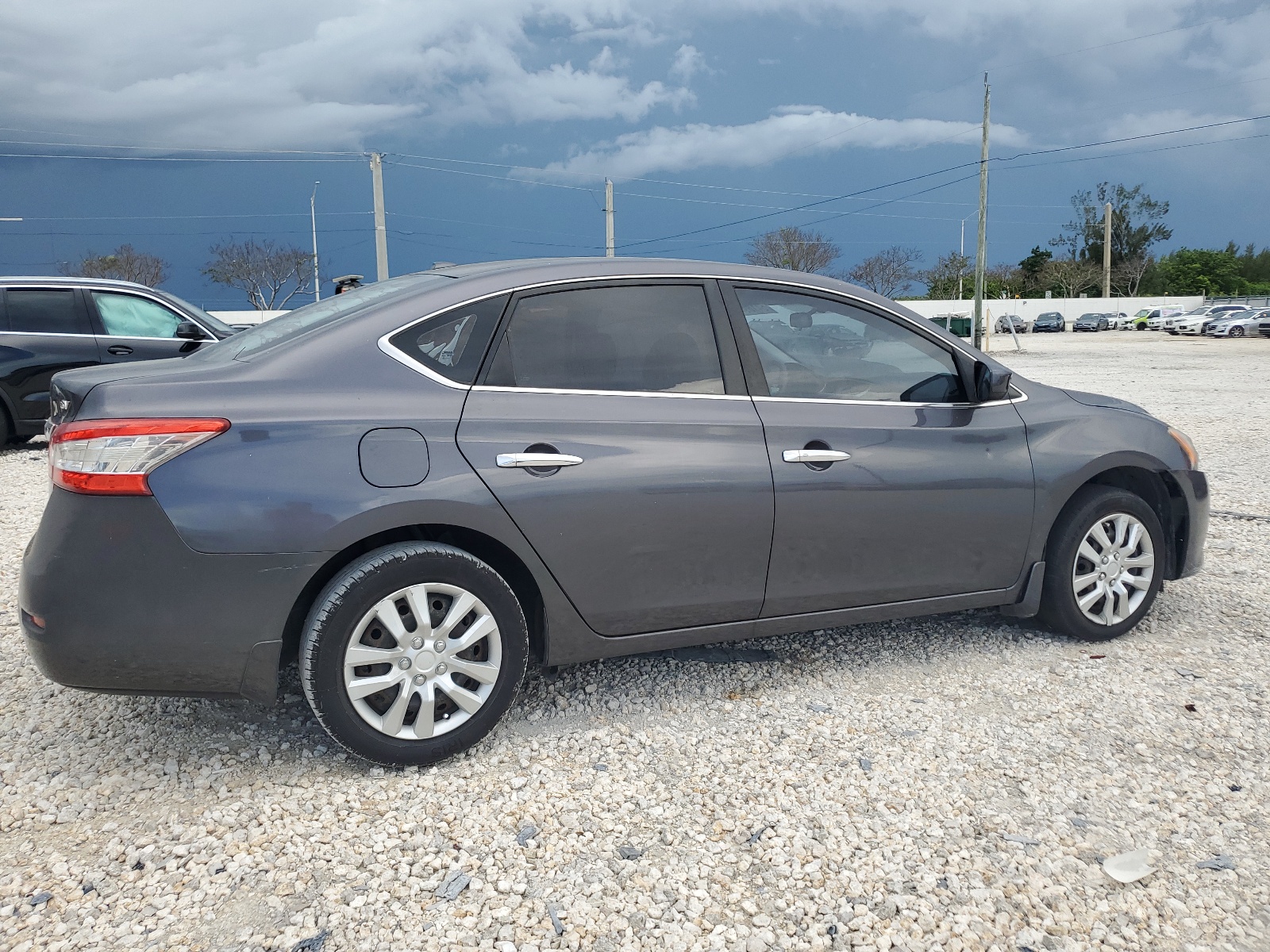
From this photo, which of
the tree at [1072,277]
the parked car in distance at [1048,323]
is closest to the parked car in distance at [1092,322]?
the parked car in distance at [1048,323]

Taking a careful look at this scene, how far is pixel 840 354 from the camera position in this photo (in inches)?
152

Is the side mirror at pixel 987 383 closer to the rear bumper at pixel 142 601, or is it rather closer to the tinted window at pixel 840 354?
the tinted window at pixel 840 354

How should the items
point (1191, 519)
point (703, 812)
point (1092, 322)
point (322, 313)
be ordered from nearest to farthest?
point (703, 812) → point (322, 313) → point (1191, 519) → point (1092, 322)

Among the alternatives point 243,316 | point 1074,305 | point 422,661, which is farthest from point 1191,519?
point 1074,305

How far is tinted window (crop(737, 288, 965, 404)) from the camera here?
3703 millimetres

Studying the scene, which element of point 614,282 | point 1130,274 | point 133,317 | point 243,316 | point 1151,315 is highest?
point 1130,274

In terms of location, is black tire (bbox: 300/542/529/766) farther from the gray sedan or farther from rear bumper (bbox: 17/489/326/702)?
rear bumper (bbox: 17/489/326/702)

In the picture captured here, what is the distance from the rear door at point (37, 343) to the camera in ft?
32.3

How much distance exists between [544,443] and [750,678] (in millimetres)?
1450

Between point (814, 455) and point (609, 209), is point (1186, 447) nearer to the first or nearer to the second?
point (814, 455)

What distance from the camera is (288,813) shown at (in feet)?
9.71

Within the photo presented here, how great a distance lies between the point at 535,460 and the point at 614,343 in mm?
571

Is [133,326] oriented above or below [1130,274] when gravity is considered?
below

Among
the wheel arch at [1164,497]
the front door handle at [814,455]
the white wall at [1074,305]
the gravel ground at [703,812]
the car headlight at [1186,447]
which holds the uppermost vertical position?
the white wall at [1074,305]
